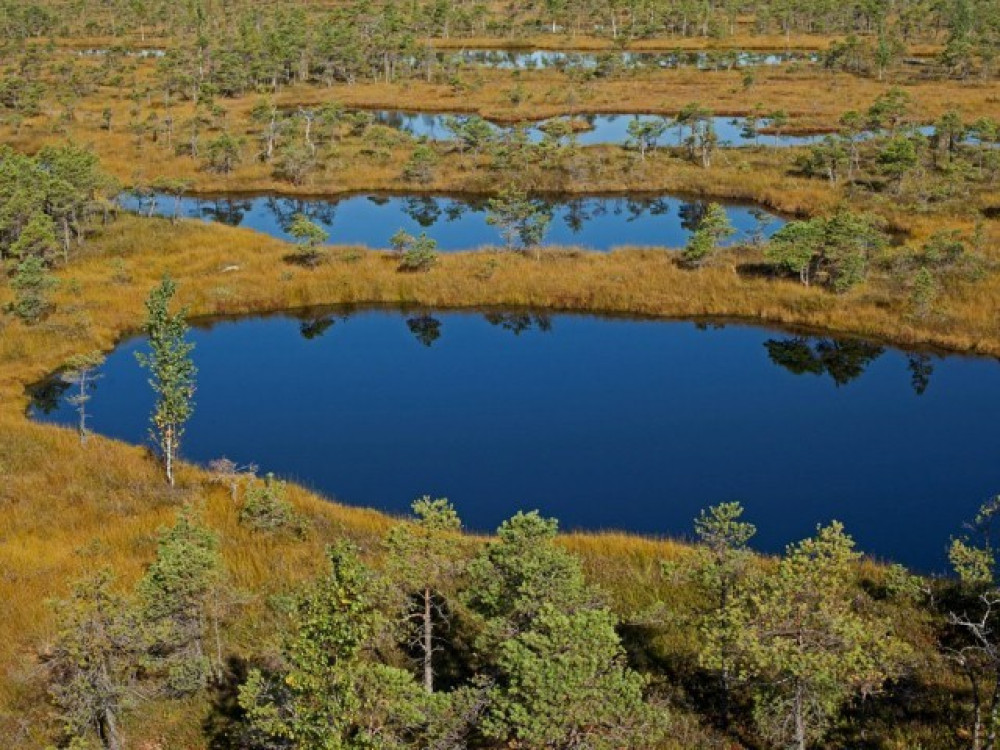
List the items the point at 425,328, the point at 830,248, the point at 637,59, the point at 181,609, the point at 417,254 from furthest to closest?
the point at 637,59 < the point at 417,254 < the point at 425,328 < the point at 830,248 < the point at 181,609

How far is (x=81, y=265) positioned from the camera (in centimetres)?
4753

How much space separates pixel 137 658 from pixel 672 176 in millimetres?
52572

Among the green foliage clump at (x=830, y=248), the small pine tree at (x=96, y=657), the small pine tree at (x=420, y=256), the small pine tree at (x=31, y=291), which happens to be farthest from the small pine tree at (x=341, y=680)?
the small pine tree at (x=420, y=256)

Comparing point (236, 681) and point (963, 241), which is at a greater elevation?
point (963, 241)

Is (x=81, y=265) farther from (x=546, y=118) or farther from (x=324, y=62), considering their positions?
(x=324, y=62)

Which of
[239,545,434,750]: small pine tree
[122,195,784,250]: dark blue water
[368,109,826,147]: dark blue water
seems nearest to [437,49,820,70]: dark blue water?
[368,109,826,147]: dark blue water

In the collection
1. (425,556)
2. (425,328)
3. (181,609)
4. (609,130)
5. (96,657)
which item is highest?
(609,130)

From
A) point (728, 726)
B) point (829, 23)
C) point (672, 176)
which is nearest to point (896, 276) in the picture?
point (672, 176)

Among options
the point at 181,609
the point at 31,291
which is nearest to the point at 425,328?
the point at 31,291

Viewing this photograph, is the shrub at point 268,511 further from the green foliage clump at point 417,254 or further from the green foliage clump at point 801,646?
the green foliage clump at point 417,254

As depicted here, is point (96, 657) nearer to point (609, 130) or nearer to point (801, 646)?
point (801, 646)

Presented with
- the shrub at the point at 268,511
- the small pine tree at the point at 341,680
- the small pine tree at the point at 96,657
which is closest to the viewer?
the small pine tree at the point at 341,680

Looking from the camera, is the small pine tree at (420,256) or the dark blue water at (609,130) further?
the dark blue water at (609,130)

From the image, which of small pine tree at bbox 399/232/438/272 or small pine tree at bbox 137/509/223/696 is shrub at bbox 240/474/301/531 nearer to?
small pine tree at bbox 137/509/223/696
